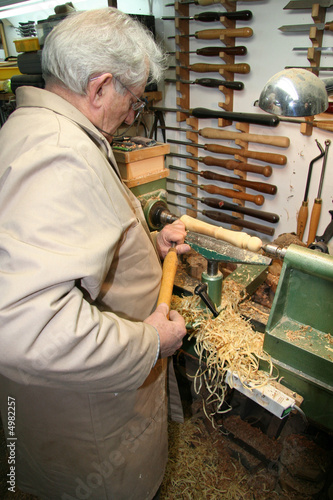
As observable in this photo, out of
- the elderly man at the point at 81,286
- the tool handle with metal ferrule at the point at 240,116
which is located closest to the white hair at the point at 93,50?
the elderly man at the point at 81,286

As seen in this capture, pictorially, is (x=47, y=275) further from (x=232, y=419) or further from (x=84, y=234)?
(x=232, y=419)

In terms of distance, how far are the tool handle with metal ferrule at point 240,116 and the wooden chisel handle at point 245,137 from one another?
4.9 inches

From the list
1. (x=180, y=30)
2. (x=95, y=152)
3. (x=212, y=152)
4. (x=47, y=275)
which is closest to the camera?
(x=47, y=275)

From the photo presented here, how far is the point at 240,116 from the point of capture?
2.41 m

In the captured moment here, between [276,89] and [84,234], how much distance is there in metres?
0.85

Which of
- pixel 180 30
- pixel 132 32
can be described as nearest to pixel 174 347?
pixel 132 32

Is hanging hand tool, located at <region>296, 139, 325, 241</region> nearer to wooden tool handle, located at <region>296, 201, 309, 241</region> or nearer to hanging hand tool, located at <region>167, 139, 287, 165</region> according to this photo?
wooden tool handle, located at <region>296, 201, 309, 241</region>

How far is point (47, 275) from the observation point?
0.69 metres

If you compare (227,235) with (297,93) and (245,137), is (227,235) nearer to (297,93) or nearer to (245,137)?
(297,93)

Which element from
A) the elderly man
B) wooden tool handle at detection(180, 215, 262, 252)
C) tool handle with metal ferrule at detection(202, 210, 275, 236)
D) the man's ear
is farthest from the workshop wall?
the man's ear

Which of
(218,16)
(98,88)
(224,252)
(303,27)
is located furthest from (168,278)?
(218,16)

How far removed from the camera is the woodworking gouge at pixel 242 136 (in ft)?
7.65

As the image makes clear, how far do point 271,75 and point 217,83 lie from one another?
1.38 feet

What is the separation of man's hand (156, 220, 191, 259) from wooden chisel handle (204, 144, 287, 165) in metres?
1.26
